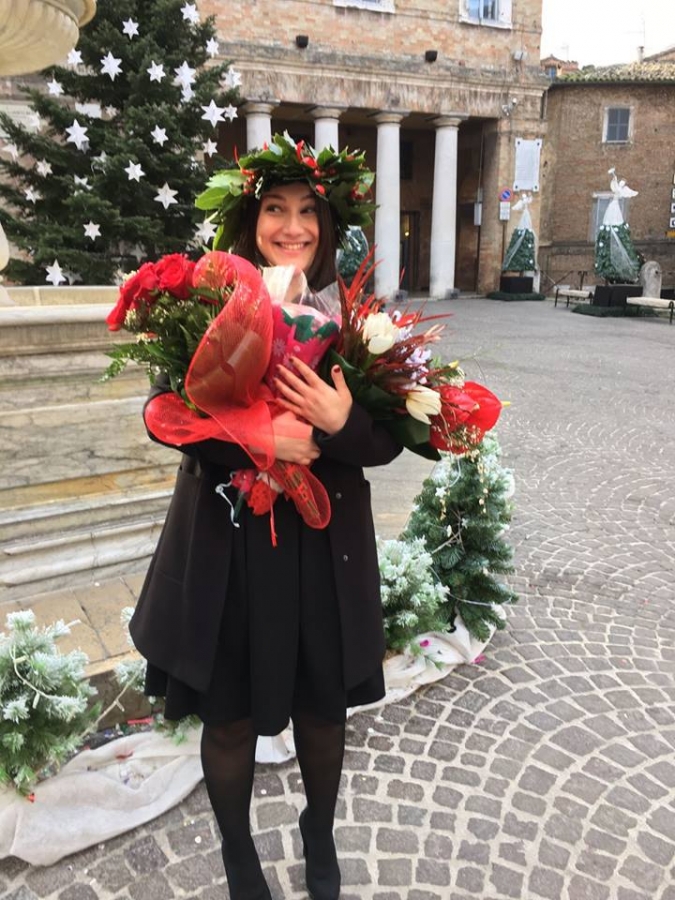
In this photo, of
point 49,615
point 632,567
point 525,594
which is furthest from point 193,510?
Result: point 632,567

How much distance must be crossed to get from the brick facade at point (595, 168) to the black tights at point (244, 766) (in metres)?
30.0

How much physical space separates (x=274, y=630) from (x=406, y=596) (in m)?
1.43

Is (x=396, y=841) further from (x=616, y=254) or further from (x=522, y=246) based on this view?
→ (x=522, y=246)

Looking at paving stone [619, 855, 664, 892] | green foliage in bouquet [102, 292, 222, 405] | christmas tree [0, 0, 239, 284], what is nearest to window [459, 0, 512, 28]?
christmas tree [0, 0, 239, 284]

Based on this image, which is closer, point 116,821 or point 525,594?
point 116,821

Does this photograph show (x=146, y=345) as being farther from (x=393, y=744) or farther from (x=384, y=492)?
(x=384, y=492)

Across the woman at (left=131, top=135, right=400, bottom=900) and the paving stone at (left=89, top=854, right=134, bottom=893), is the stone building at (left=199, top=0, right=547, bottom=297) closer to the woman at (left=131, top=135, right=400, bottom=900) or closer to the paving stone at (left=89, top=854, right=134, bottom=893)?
the woman at (left=131, top=135, right=400, bottom=900)

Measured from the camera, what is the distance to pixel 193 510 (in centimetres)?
158

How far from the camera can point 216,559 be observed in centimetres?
154

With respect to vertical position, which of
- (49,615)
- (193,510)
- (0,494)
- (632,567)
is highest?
(193,510)

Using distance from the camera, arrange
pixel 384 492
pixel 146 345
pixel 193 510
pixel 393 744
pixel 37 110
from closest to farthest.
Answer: pixel 146 345 → pixel 193 510 → pixel 393 744 → pixel 384 492 → pixel 37 110

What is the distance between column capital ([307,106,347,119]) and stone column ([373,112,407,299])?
5.03 ft

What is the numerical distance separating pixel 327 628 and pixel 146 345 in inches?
30.6

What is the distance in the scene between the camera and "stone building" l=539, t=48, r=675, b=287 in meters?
28.6
